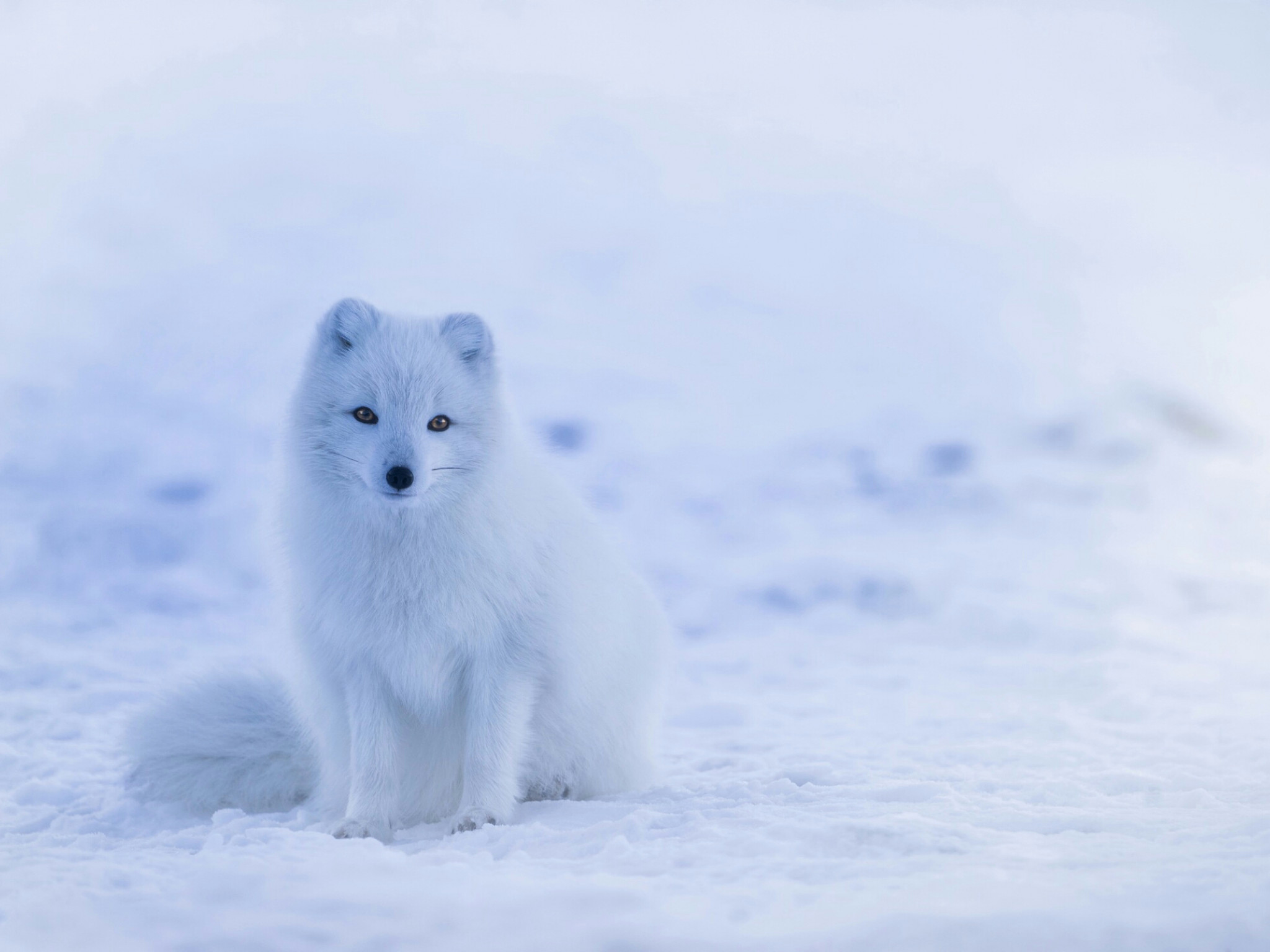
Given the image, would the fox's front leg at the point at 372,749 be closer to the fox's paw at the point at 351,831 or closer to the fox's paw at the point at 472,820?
the fox's paw at the point at 351,831

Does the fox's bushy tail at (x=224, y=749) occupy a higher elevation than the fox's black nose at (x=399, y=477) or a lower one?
lower

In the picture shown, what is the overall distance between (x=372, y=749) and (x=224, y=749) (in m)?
0.56

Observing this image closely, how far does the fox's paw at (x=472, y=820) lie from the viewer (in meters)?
2.45

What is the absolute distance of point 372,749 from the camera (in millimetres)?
2561

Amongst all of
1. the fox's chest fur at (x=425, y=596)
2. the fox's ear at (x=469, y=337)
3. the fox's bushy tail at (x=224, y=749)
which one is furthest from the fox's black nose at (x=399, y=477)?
the fox's bushy tail at (x=224, y=749)

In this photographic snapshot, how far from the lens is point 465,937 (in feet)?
5.66

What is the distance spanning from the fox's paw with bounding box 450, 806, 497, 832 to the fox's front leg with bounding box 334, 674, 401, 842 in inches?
7.2

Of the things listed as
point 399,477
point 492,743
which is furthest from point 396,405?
point 492,743

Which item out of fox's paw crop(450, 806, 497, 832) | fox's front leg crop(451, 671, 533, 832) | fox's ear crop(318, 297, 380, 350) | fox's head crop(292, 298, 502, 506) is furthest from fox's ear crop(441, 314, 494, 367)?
fox's paw crop(450, 806, 497, 832)

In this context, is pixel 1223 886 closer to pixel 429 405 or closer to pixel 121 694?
pixel 429 405

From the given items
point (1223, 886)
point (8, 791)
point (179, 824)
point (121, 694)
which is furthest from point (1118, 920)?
point (121, 694)

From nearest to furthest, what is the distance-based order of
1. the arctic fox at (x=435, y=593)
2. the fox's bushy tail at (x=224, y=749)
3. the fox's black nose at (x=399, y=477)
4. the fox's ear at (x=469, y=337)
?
the fox's black nose at (x=399, y=477), the arctic fox at (x=435, y=593), the fox's ear at (x=469, y=337), the fox's bushy tail at (x=224, y=749)

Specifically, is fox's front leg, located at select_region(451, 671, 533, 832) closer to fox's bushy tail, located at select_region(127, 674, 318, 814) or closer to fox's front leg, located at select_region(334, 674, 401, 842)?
fox's front leg, located at select_region(334, 674, 401, 842)

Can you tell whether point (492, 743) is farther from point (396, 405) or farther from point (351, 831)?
point (396, 405)
